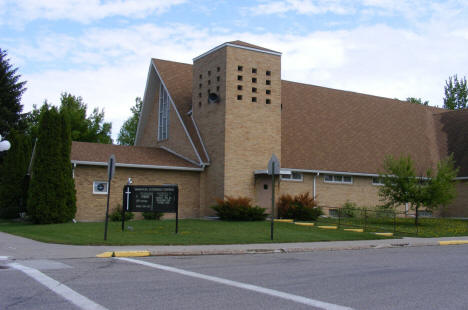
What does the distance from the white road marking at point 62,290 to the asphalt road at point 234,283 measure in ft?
0.05

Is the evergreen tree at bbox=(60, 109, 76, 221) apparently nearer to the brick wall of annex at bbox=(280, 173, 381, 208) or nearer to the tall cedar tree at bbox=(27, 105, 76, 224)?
the tall cedar tree at bbox=(27, 105, 76, 224)

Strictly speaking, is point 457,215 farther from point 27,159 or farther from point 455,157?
point 27,159

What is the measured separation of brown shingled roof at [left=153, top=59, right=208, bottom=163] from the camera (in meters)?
28.8

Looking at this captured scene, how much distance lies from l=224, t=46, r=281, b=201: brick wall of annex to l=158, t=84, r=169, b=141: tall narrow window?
20.8 feet

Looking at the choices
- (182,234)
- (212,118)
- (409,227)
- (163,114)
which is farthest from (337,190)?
(182,234)

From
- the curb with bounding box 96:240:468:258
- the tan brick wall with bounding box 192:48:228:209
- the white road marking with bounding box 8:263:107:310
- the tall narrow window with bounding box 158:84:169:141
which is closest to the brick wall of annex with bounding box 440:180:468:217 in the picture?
the curb with bounding box 96:240:468:258

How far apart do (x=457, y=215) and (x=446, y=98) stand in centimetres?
3388

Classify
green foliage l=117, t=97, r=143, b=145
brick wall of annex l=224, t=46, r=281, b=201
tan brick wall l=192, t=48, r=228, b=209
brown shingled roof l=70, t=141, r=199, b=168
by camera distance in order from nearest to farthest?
brown shingled roof l=70, t=141, r=199, b=168 → brick wall of annex l=224, t=46, r=281, b=201 → tan brick wall l=192, t=48, r=228, b=209 → green foliage l=117, t=97, r=143, b=145

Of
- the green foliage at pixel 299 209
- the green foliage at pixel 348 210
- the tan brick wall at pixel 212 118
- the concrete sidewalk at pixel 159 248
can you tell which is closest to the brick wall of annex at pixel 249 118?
the tan brick wall at pixel 212 118

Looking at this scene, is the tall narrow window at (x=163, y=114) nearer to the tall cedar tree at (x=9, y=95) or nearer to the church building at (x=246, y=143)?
the church building at (x=246, y=143)

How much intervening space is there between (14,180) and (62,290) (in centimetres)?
2558

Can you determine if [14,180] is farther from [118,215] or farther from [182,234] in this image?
[182,234]

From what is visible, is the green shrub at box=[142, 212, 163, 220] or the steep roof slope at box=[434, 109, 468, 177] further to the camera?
the steep roof slope at box=[434, 109, 468, 177]

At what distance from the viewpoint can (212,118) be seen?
2733 centimetres
